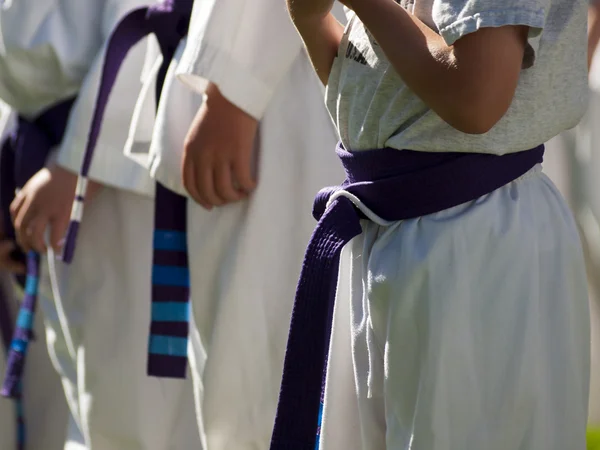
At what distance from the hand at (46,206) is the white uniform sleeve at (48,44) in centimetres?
20

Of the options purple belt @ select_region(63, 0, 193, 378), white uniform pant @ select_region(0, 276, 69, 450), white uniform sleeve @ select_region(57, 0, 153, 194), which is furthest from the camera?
white uniform pant @ select_region(0, 276, 69, 450)

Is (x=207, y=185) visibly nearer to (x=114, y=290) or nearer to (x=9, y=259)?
(x=114, y=290)

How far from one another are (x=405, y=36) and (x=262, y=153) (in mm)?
702

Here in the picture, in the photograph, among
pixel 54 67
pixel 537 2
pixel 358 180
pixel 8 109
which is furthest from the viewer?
pixel 8 109

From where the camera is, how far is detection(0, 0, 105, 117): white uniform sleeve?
7.62 feet

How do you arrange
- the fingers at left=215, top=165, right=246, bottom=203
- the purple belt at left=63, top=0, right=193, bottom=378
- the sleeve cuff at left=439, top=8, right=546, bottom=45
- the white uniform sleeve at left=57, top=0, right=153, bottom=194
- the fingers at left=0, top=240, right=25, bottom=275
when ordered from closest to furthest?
the sleeve cuff at left=439, top=8, right=546, bottom=45 → the fingers at left=215, top=165, right=246, bottom=203 → the purple belt at left=63, top=0, right=193, bottom=378 → the white uniform sleeve at left=57, top=0, right=153, bottom=194 → the fingers at left=0, top=240, right=25, bottom=275

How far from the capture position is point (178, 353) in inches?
76.9

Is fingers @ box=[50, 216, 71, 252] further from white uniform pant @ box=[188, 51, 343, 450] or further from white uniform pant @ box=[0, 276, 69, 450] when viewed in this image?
white uniform pant @ box=[188, 51, 343, 450]

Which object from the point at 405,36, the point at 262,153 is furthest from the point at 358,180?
the point at 262,153

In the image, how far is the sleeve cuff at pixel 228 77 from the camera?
5.77 ft

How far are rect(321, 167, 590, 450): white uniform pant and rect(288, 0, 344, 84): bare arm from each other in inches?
10.0

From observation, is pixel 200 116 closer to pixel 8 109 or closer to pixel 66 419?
pixel 8 109

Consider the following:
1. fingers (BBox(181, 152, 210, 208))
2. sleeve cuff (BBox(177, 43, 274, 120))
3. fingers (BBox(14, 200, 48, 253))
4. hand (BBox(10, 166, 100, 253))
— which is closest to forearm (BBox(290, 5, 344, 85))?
sleeve cuff (BBox(177, 43, 274, 120))

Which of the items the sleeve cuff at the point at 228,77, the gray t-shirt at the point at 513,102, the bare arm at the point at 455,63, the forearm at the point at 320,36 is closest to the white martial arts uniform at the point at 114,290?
the sleeve cuff at the point at 228,77
